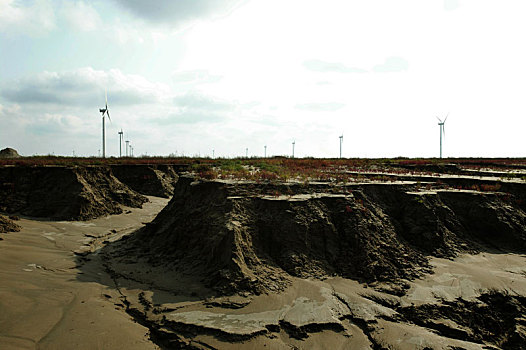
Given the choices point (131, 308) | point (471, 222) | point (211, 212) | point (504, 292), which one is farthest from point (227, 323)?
point (471, 222)

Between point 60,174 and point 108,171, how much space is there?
251cm

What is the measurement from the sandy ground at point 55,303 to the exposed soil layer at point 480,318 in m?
5.08

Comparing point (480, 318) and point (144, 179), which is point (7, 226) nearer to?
point (144, 179)

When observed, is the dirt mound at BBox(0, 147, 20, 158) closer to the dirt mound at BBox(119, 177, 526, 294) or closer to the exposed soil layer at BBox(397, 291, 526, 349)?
the dirt mound at BBox(119, 177, 526, 294)

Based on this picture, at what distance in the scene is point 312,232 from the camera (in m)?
8.21

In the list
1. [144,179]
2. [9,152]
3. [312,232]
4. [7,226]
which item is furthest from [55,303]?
[9,152]

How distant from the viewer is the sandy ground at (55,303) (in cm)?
518

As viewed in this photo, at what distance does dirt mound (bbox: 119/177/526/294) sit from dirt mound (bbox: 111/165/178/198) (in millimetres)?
11128

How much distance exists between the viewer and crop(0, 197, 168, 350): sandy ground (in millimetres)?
5176

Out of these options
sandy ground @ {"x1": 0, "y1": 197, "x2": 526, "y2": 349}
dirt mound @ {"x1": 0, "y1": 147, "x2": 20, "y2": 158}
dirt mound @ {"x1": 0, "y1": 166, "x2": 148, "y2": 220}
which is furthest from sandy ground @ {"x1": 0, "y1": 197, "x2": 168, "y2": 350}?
dirt mound @ {"x1": 0, "y1": 147, "x2": 20, "y2": 158}

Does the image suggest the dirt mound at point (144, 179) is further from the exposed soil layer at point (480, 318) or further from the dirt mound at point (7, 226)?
the exposed soil layer at point (480, 318)

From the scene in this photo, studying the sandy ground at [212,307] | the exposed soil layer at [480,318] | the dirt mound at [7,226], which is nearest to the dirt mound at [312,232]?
the sandy ground at [212,307]

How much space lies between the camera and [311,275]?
738 centimetres

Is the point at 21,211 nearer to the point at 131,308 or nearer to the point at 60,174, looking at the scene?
the point at 60,174
